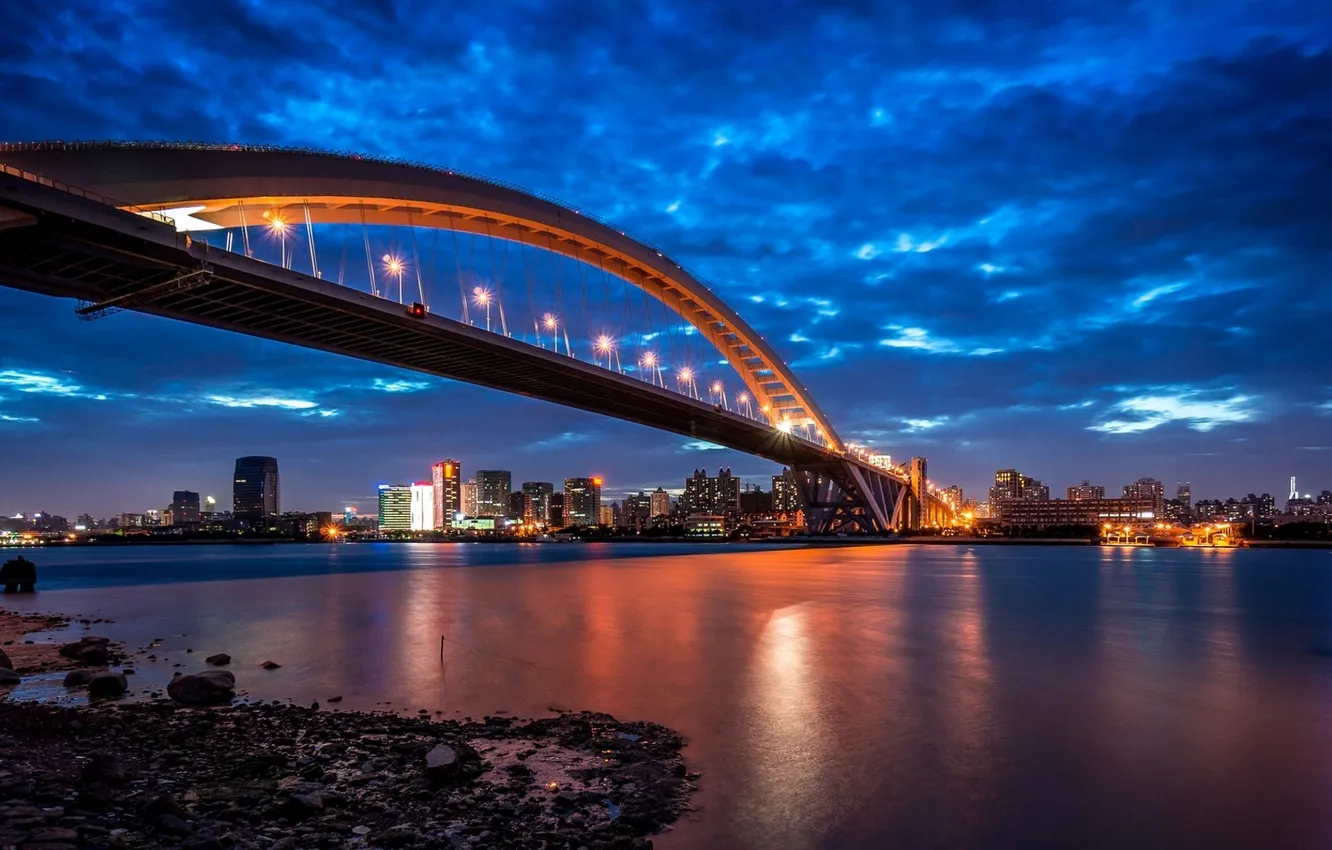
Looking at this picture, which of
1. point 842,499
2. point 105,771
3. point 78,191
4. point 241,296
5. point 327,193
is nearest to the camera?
point 105,771

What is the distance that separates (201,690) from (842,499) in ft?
344

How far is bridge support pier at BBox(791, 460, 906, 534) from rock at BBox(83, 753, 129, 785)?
299 feet

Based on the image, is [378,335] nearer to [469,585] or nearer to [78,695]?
[469,585]

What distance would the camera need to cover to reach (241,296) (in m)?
30.3

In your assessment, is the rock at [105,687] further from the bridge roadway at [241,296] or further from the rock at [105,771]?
the bridge roadway at [241,296]

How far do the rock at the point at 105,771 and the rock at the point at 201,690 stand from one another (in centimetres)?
470

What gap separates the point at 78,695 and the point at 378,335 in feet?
86.8

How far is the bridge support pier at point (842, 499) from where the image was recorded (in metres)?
101

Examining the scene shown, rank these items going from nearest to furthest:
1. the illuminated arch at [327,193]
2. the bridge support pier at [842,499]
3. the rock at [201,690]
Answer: the rock at [201,690], the illuminated arch at [327,193], the bridge support pier at [842,499]

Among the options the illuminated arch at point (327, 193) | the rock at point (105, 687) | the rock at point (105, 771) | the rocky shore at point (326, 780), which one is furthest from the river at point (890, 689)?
the illuminated arch at point (327, 193)

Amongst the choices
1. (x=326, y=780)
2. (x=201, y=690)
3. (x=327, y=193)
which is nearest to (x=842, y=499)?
(x=327, y=193)

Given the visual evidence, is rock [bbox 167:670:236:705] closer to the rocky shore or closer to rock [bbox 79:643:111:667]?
the rocky shore

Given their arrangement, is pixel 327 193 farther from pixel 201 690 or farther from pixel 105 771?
pixel 105 771

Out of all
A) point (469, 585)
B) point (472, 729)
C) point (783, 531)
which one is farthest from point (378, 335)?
point (783, 531)
